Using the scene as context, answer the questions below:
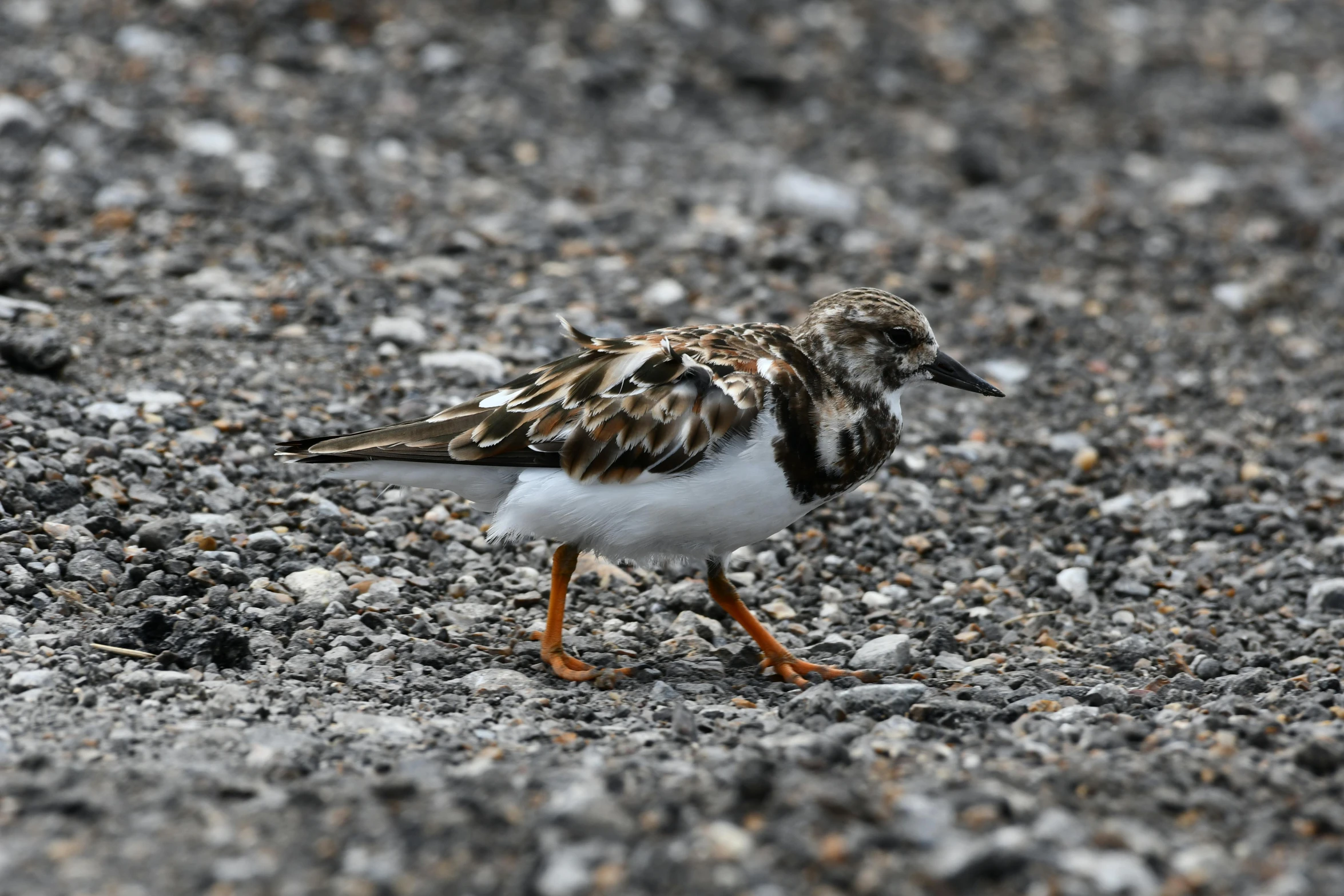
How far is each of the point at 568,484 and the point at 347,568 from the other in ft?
3.46

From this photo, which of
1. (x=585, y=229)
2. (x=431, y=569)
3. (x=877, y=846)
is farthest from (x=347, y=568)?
(x=585, y=229)

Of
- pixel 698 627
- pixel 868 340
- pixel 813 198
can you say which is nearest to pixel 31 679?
pixel 698 627

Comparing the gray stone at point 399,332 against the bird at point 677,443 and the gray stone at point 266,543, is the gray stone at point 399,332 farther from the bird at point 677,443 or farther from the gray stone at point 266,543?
the bird at point 677,443

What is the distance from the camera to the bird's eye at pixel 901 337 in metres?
4.65

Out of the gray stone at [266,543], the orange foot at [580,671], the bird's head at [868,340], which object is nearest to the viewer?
the orange foot at [580,671]

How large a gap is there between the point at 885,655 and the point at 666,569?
1.02 meters

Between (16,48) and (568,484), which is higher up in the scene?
(16,48)

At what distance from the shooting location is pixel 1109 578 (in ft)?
18.3

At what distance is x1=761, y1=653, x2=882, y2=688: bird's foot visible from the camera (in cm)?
463

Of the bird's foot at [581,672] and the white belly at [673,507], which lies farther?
the bird's foot at [581,672]

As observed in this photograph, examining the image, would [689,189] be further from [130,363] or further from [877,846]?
[877,846]

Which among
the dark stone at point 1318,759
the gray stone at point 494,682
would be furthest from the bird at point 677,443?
the dark stone at point 1318,759

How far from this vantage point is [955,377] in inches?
191

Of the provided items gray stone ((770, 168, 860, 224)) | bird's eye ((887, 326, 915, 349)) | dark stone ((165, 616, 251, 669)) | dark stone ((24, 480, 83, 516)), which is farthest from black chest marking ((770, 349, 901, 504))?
gray stone ((770, 168, 860, 224))
